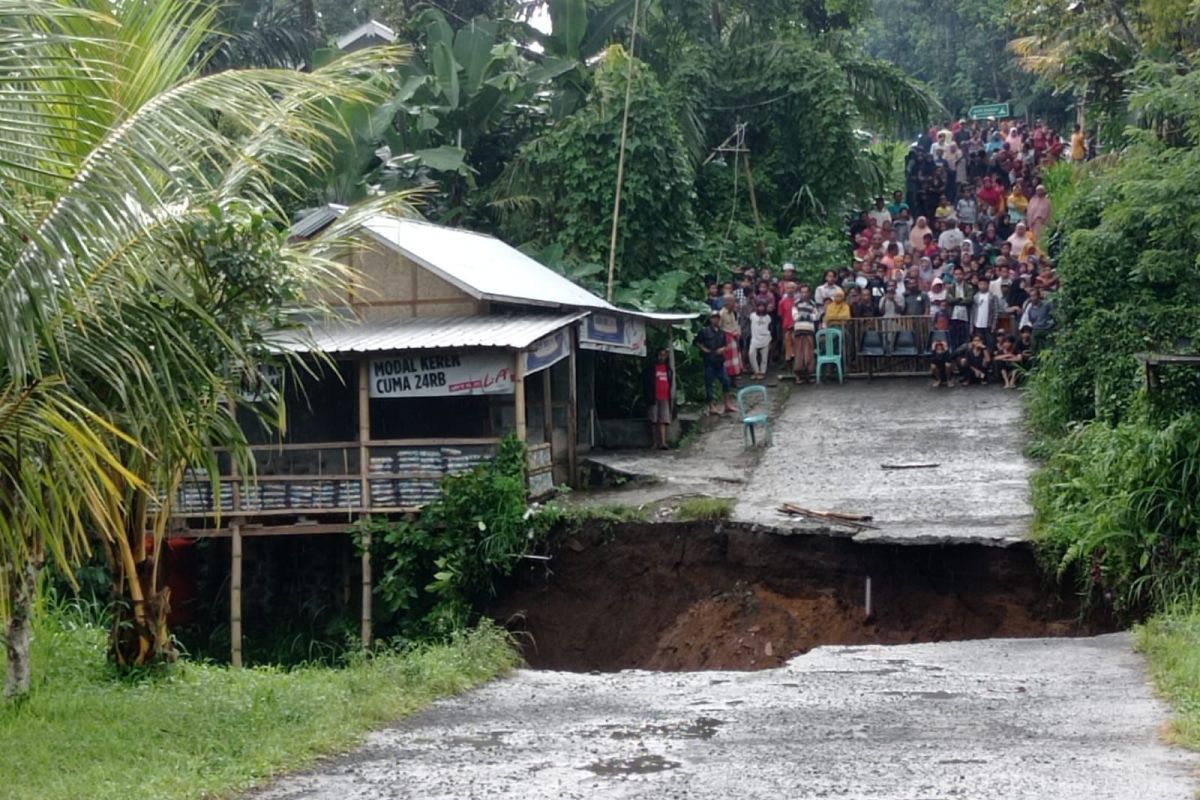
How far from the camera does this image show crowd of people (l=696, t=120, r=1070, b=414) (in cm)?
2325

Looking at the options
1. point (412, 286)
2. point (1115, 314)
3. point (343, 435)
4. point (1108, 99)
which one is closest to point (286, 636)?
point (343, 435)

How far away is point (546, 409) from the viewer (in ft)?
67.2

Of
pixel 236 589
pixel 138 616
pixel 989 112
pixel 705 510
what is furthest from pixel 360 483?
pixel 989 112

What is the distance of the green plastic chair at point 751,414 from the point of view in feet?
70.3

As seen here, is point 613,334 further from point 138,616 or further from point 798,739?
point 798,739

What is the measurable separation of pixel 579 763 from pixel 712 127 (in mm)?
23858

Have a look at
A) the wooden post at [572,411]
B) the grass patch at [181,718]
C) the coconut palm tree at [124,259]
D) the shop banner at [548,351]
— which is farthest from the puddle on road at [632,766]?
the wooden post at [572,411]

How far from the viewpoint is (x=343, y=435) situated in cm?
2009

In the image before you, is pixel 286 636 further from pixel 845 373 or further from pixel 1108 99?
pixel 1108 99

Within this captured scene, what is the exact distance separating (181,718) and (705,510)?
9.29 meters

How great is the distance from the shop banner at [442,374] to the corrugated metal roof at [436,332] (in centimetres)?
24

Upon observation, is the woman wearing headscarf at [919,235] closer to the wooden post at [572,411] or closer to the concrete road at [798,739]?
the wooden post at [572,411]

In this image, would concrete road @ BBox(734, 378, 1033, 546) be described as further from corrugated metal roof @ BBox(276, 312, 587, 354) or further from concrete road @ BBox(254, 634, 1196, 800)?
concrete road @ BBox(254, 634, 1196, 800)

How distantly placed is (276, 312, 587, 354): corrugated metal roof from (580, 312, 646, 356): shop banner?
42cm
